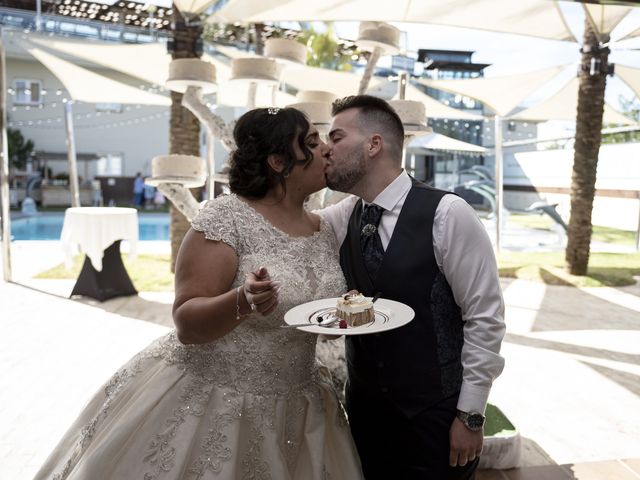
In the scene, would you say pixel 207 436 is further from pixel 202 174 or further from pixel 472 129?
pixel 472 129

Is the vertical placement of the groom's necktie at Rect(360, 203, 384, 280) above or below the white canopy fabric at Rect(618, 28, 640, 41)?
below

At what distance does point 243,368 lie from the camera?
1730 millimetres

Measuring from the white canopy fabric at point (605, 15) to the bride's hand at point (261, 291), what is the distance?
7.26 m

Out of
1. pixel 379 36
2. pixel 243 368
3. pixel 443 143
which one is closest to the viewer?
pixel 243 368

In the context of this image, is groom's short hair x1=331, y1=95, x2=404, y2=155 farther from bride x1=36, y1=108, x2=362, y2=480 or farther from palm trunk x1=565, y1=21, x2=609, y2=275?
palm trunk x1=565, y1=21, x2=609, y2=275

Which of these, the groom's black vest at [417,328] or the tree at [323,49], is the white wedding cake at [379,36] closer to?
the groom's black vest at [417,328]

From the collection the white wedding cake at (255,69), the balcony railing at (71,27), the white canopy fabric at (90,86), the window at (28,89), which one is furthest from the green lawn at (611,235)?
the window at (28,89)

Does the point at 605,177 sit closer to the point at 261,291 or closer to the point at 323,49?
the point at 323,49

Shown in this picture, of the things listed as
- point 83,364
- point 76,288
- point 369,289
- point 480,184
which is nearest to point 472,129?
point 480,184

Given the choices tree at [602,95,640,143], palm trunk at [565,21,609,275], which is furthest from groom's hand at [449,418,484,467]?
tree at [602,95,640,143]

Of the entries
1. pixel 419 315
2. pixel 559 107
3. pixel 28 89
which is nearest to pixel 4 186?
pixel 419 315

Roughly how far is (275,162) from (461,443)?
1014 millimetres

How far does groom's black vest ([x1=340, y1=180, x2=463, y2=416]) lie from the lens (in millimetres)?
1675

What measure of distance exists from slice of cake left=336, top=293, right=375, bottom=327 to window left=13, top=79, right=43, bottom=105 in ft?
76.2
